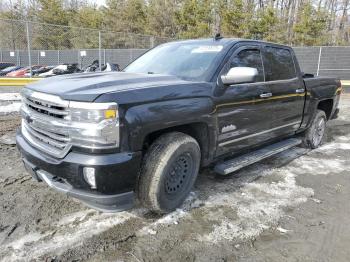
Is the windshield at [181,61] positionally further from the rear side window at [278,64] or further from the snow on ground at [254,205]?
the snow on ground at [254,205]

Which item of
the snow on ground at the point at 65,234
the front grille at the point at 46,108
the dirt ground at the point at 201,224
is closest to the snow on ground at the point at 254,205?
the dirt ground at the point at 201,224

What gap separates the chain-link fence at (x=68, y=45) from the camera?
658 inches

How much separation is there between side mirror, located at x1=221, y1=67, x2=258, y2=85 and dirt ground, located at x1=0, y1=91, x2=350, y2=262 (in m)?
1.39

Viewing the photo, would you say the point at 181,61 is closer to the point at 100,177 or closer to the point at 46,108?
the point at 46,108

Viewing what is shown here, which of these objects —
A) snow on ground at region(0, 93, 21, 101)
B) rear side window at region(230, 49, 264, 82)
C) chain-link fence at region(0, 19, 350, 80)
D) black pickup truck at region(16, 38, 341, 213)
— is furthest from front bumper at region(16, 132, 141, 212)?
chain-link fence at region(0, 19, 350, 80)

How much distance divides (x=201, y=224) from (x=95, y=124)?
1.52m

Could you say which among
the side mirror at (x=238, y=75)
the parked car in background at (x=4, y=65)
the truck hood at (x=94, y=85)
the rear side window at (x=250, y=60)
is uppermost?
the rear side window at (x=250, y=60)

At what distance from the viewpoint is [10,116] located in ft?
26.6

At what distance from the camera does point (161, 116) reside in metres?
3.24

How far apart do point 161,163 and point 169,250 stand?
79 centimetres

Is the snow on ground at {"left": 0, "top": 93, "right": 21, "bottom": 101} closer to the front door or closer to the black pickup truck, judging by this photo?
the black pickup truck

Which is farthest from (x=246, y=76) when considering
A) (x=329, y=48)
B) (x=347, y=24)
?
(x=347, y=24)

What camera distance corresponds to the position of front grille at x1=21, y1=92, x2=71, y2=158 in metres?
3.02

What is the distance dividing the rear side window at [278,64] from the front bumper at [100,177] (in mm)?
2630
